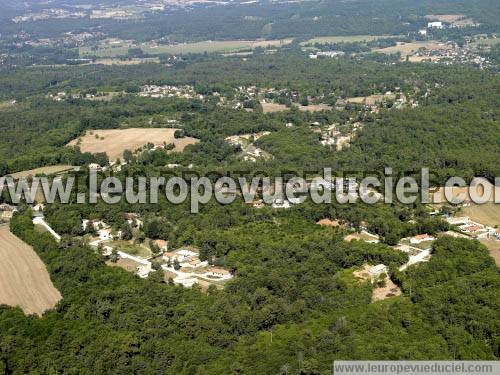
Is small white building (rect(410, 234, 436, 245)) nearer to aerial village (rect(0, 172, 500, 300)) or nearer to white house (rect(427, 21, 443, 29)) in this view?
aerial village (rect(0, 172, 500, 300))

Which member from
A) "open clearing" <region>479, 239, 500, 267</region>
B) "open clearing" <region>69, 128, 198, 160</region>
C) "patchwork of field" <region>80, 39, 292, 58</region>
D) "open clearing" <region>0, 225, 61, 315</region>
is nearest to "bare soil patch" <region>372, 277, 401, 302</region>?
"open clearing" <region>479, 239, 500, 267</region>

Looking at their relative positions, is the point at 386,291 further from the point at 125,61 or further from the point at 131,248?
the point at 125,61

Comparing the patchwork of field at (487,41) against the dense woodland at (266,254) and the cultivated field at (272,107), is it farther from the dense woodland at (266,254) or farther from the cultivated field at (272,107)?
the cultivated field at (272,107)

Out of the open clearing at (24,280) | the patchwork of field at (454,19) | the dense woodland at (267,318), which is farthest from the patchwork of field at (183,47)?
the dense woodland at (267,318)

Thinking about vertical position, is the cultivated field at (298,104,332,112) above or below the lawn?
above

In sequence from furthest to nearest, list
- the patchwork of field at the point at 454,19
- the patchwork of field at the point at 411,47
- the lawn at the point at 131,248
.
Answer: the patchwork of field at the point at 454,19 → the patchwork of field at the point at 411,47 → the lawn at the point at 131,248

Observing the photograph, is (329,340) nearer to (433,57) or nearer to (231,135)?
(231,135)

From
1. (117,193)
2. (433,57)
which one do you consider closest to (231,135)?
(117,193)

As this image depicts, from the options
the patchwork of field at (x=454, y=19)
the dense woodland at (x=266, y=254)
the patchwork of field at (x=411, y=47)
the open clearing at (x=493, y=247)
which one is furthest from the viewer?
the patchwork of field at (x=454, y=19)
